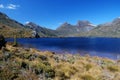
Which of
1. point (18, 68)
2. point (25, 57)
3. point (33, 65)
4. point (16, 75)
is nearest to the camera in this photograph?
point (16, 75)

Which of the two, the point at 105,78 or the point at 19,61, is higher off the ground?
the point at 19,61

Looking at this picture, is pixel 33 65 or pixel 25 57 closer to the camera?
pixel 33 65

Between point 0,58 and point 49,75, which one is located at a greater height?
point 0,58

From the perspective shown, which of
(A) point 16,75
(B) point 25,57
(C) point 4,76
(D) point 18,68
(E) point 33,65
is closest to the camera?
(C) point 4,76

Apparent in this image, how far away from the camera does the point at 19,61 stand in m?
15.1

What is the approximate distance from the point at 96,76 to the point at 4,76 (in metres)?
6.12

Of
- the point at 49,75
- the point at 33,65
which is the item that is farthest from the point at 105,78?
the point at 33,65

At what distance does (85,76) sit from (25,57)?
6.66 metres

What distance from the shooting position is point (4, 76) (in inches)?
436

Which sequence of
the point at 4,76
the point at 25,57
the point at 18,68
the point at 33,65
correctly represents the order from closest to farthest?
the point at 4,76 < the point at 18,68 < the point at 33,65 < the point at 25,57

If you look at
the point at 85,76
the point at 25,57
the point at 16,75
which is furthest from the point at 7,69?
the point at 25,57

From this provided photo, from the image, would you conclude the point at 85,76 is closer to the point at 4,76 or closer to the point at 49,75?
the point at 49,75

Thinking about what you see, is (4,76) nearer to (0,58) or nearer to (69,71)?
(0,58)

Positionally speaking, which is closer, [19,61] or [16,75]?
[16,75]
